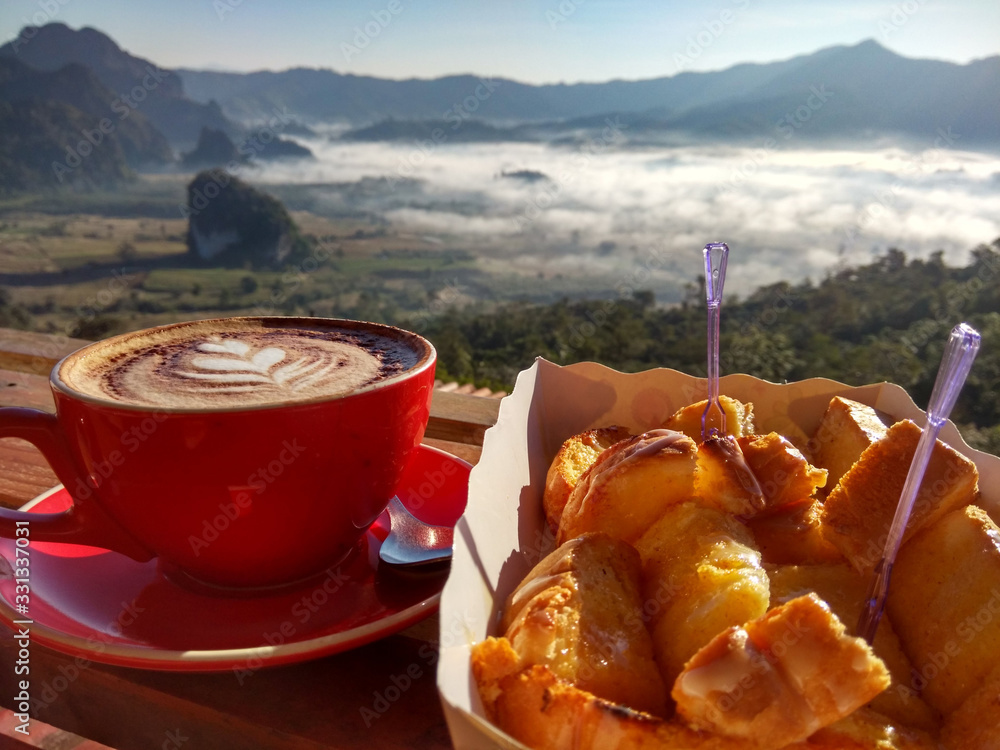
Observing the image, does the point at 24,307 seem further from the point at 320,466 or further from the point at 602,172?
the point at 320,466

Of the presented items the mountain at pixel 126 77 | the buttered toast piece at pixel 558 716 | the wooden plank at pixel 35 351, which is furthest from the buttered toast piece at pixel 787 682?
the mountain at pixel 126 77

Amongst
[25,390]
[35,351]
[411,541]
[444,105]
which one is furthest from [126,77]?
[411,541]

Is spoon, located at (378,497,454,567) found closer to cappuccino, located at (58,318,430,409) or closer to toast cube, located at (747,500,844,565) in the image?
cappuccino, located at (58,318,430,409)

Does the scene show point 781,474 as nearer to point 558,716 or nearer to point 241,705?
point 558,716

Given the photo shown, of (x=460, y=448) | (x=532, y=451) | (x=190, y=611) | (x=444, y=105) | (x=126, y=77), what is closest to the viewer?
(x=190, y=611)

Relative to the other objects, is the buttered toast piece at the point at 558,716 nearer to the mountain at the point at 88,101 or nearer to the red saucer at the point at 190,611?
the red saucer at the point at 190,611

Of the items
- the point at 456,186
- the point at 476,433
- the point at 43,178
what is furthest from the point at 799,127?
the point at 43,178
